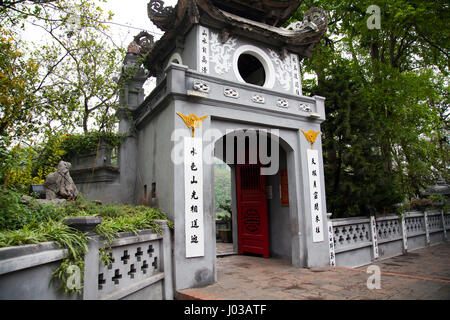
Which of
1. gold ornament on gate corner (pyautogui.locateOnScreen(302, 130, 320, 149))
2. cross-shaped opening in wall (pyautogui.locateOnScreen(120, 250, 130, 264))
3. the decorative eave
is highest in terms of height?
the decorative eave

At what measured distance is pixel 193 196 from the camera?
523 centimetres

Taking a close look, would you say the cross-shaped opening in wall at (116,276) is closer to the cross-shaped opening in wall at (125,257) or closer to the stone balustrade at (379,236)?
the cross-shaped opening in wall at (125,257)

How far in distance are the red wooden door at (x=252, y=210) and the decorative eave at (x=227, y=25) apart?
11.0 feet

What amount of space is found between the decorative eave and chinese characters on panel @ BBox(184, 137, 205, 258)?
2933 mm

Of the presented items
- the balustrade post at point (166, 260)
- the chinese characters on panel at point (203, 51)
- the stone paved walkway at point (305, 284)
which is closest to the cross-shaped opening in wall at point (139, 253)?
the balustrade post at point (166, 260)

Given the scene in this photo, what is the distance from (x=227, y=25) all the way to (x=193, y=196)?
13.2 ft

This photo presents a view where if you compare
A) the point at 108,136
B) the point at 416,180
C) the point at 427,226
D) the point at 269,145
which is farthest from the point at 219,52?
the point at 416,180

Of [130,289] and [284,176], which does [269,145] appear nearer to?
[284,176]

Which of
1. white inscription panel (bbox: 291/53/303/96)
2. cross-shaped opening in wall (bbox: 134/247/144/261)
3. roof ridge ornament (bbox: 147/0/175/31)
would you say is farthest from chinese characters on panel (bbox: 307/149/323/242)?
roof ridge ornament (bbox: 147/0/175/31)

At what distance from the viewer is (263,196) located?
26.0 ft

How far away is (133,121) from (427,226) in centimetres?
1156

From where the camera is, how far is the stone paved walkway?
14.8 feet

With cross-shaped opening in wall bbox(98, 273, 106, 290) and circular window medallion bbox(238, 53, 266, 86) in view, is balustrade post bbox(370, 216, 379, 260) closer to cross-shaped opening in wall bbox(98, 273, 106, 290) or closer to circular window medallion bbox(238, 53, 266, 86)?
circular window medallion bbox(238, 53, 266, 86)

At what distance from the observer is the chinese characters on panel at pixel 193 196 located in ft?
16.6
